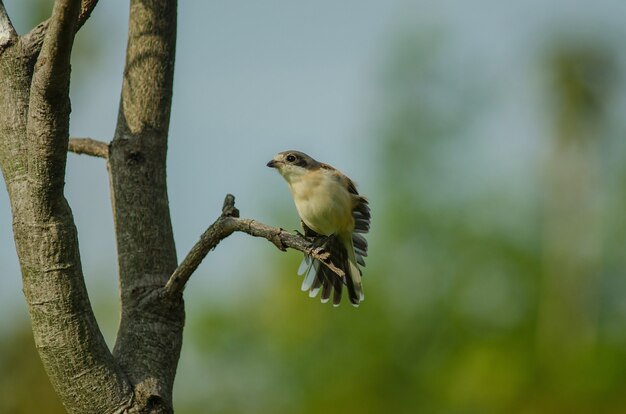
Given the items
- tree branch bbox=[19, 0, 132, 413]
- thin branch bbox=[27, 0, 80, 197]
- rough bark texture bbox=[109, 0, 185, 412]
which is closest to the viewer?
thin branch bbox=[27, 0, 80, 197]

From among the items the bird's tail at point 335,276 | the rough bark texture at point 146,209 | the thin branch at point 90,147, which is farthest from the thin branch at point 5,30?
the bird's tail at point 335,276

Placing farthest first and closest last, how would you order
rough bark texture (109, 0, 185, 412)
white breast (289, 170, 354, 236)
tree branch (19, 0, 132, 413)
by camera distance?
1. white breast (289, 170, 354, 236)
2. rough bark texture (109, 0, 185, 412)
3. tree branch (19, 0, 132, 413)

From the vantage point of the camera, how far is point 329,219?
6.99 metres

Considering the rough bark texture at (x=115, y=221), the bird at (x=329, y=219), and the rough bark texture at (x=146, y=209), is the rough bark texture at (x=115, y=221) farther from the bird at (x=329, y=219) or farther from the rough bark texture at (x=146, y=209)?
the bird at (x=329, y=219)

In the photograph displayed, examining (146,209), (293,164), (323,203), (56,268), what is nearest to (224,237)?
(146,209)

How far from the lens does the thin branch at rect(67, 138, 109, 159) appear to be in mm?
5723

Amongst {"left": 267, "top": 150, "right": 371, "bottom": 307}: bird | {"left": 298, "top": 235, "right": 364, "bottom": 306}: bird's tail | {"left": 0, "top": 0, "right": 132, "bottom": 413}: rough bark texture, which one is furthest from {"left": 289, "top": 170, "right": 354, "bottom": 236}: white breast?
{"left": 0, "top": 0, "right": 132, "bottom": 413}: rough bark texture

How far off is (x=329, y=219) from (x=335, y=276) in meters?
→ 0.47

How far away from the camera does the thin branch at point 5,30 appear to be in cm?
471

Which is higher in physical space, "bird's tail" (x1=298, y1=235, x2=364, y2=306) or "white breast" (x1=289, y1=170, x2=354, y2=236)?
"white breast" (x1=289, y1=170, x2=354, y2=236)

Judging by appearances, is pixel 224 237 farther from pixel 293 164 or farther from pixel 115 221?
pixel 293 164

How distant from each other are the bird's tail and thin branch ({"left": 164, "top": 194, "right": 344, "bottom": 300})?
2.05 metres

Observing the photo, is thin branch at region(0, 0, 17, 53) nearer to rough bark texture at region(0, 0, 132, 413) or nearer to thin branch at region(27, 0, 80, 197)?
rough bark texture at region(0, 0, 132, 413)

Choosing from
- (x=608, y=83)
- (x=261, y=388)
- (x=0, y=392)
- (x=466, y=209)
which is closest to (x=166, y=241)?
(x=0, y=392)
